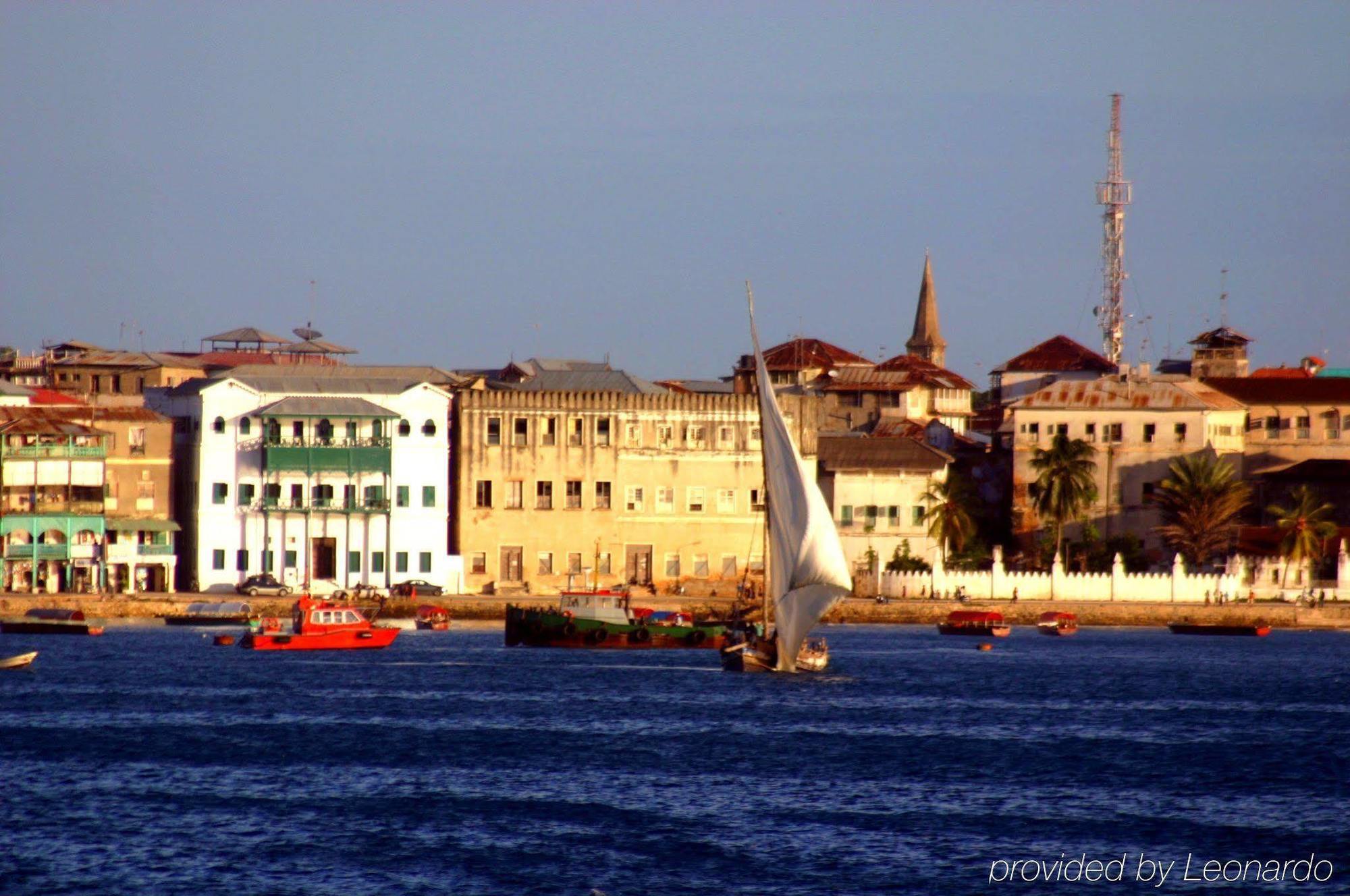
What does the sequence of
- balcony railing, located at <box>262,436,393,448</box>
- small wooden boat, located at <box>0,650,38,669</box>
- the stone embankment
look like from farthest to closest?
balcony railing, located at <box>262,436,393,448</box>
the stone embankment
small wooden boat, located at <box>0,650,38,669</box>

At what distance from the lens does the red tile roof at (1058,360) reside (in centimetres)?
13325

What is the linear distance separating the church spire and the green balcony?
94371mm

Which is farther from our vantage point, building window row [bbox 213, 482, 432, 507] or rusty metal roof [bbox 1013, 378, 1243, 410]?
rusty metal roof [bbox 1013, 378, 1243, 410]

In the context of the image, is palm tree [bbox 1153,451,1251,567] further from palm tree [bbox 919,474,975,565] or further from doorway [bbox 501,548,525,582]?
doorway [bbox 501,548,525,582]

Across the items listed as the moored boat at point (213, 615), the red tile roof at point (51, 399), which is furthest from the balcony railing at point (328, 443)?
the red tile roof at point (51, 399)

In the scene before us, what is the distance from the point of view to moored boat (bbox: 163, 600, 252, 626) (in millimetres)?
89000

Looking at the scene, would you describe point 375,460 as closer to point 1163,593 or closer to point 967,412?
point 1163,593

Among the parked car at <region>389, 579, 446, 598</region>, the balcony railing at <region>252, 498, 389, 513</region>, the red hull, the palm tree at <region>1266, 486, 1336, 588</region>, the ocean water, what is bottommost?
the ocean water

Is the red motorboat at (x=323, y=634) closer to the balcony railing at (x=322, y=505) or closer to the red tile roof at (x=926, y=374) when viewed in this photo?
the balcony railing at (x=322, y=505)

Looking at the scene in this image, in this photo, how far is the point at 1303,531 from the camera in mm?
98625

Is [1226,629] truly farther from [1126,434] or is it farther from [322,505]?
[322,505]

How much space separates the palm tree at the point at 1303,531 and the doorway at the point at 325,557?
42077 millimetres

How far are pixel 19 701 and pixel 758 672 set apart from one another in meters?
23.4

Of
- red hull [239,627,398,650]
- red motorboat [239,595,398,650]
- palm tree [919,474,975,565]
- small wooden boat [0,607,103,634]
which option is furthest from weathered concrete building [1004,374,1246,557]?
small wooden boat [0,607,103,634]
